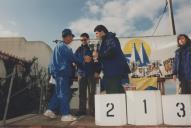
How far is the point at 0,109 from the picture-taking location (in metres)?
6.39

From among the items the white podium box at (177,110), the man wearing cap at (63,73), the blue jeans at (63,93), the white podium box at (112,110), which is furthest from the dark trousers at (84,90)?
the white podium box at (177,110)

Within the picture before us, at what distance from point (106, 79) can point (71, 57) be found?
2.59 feet

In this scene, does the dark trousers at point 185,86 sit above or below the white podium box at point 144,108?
above

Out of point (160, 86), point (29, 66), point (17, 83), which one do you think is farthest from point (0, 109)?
point (160, 86)

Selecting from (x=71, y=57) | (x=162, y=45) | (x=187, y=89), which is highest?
(x=162, y=45)

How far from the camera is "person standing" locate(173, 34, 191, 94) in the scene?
19.4 ft

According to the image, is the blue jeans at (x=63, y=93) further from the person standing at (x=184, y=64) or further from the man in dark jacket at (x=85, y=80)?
the person standing at (x=184, y=64)

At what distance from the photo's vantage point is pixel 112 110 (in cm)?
445

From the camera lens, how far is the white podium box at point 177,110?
4.36 meters

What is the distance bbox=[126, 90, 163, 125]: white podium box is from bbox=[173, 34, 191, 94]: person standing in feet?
5.52

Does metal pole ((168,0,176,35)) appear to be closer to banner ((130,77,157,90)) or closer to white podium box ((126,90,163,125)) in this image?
banner ((130,77,157,90))

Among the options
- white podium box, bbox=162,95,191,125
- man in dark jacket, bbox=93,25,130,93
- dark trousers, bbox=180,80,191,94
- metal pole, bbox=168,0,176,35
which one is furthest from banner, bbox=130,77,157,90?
white podium box, bbox=162,95,191,125

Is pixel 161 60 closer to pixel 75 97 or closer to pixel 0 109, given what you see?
pixel 75 97

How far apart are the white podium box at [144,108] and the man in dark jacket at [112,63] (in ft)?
2.34
